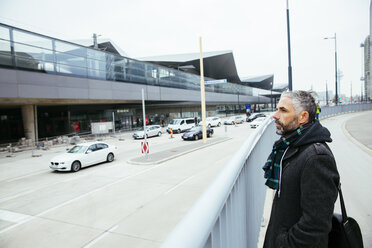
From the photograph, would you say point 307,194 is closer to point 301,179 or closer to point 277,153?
point 301,179

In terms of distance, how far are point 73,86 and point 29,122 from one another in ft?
21.2

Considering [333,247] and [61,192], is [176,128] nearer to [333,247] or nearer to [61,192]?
[61,192]

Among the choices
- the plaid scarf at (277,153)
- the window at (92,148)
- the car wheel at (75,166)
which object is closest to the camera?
the plaid scarf at (277,153)

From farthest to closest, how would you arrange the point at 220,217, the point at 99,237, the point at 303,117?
1. the point at 99,237
2. the point at 303,117
3. the point at 220,217

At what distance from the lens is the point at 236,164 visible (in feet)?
5.61

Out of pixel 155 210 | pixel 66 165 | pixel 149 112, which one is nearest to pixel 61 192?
pixel 66 165

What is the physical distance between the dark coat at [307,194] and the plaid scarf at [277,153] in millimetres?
75

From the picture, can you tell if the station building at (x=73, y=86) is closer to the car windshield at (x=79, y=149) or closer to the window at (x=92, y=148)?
the car windshield at (x=79, y=149)

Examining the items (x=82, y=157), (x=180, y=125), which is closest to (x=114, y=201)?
(x=82, y=157)

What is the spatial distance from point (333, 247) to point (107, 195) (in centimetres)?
807

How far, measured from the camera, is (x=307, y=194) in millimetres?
1387

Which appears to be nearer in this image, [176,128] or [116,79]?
[116,79]

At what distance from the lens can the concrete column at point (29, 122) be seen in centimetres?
2395

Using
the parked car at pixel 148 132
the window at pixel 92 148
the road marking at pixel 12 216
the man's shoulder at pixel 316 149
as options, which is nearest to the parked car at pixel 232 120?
the parked car at pixel 148 132
